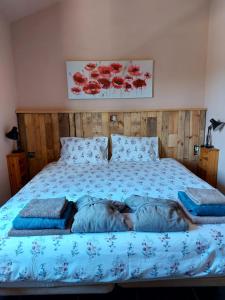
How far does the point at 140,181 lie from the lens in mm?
2361

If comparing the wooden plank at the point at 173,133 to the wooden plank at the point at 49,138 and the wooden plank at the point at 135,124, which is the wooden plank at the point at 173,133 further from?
the wooden plank at the point at 49,138

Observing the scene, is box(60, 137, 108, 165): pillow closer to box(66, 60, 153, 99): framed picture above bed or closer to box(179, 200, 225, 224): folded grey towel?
box(66, 60, 153, 99): framed picture above bed

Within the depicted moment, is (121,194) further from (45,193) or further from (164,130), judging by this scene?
(164,130)

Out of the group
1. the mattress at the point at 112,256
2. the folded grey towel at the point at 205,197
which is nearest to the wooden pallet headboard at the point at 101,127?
the folded grey towel at the point at 205,197

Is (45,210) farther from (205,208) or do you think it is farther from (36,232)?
(205,208)

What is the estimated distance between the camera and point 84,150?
10.2ft

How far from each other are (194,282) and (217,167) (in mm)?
1822

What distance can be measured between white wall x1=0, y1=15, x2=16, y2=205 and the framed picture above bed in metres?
0.73

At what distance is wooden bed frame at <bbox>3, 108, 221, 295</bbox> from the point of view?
325 cm

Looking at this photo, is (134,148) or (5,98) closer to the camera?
(5,98)

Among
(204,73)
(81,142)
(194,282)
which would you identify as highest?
(204,73)

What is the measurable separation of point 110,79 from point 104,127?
643 millimetres

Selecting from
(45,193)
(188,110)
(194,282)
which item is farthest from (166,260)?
(188,110)

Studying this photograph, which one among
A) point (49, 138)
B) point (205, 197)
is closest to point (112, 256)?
point (205, 197)
